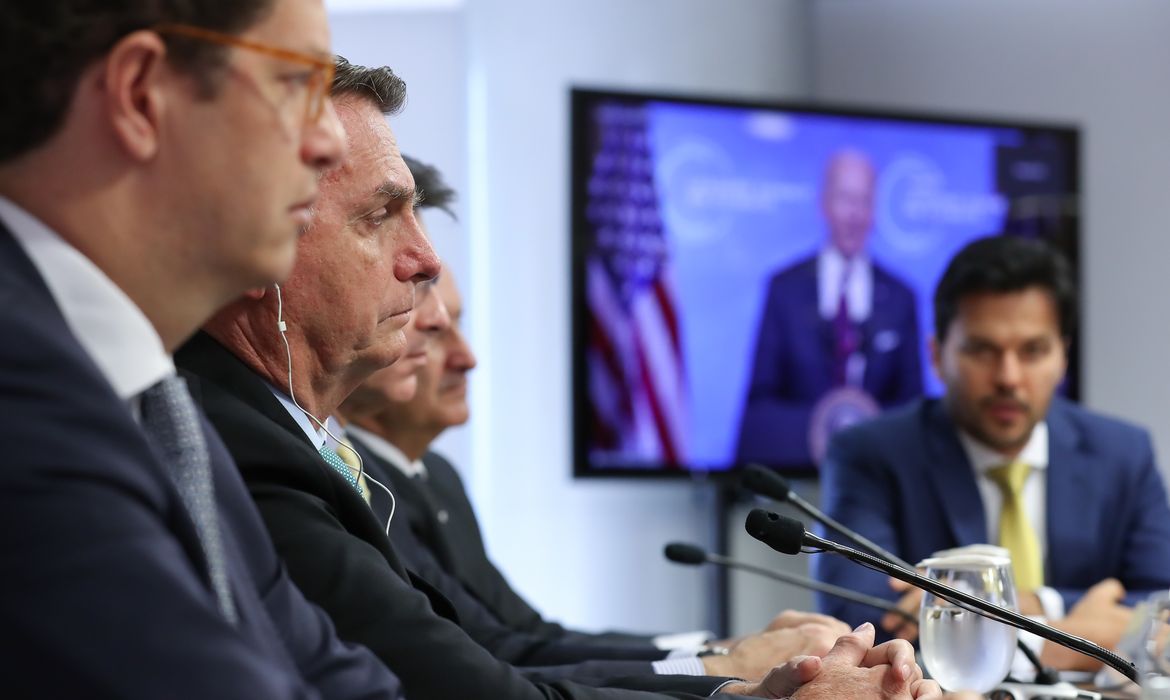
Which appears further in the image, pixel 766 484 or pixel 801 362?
pixel 801 362

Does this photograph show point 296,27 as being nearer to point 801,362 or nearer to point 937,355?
point 937,355

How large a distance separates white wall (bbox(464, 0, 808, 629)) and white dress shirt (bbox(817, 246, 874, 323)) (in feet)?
2.69

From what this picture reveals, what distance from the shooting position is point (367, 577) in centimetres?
143

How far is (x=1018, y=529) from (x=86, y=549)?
8.80ft

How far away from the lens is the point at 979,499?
3.23 metres

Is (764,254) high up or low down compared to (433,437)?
up

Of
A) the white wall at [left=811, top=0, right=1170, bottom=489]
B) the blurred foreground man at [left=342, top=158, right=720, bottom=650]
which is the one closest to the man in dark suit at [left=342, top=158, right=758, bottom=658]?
the blurred foreground man at [left=342, top=158, right=720, bottom=650]

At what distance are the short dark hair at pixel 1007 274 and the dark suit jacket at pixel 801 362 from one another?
138 cm

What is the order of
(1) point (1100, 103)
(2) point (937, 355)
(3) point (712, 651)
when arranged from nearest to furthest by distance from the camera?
(3) point (712, 651) → (2) point (937, 355) → (1) point (1100, 103)

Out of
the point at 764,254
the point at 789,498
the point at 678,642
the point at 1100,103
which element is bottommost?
the point at 678,642

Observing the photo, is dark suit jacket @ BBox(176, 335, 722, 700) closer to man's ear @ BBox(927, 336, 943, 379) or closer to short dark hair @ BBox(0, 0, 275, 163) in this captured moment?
short dark hair @ BBox(0, 0, 275, 163)

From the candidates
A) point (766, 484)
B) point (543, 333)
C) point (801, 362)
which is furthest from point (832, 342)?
point (766, 484)

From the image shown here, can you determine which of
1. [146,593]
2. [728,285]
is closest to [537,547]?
[728,285]

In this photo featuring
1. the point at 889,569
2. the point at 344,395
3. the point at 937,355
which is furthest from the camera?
the point at 937,355
